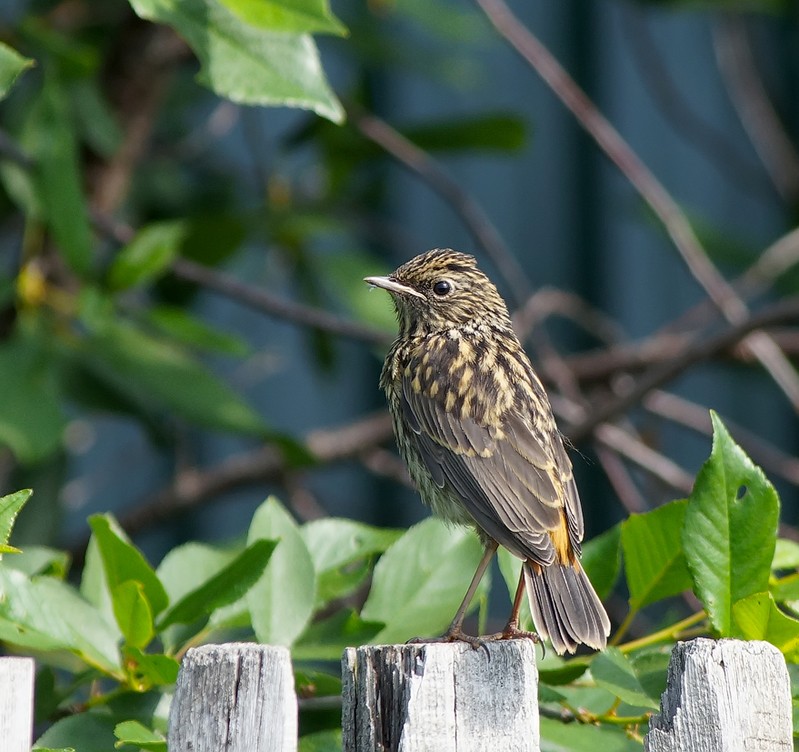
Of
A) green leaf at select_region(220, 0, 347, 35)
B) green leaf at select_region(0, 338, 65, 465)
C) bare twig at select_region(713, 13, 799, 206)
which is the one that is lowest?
green leaf at select_region(0, 338, 65, 465)

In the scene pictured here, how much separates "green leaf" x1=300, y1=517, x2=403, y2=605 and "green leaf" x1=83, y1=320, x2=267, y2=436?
98 centimetres

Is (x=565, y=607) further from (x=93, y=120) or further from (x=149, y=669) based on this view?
(x=93, y=120)

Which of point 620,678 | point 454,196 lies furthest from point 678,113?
point 620,678

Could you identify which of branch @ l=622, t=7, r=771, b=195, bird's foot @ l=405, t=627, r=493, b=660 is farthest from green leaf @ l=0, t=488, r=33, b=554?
branch @ l=622, t=7, r=771, b=195

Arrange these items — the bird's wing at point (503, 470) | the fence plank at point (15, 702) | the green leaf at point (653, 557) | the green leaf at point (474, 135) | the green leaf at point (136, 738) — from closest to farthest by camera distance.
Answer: the fence plank at point (15, 702) → the green leaf at point (136, 738) → the green leaf at point (653, 557) → the bird's wing at point (503, 470) → the green leaf at point (474, 135)

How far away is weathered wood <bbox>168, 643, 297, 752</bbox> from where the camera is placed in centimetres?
193

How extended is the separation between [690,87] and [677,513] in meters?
5.71

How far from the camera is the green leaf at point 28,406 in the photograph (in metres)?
3.49

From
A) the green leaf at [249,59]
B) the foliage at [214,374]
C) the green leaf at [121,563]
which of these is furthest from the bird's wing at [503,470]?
the green leaf at [249,59]

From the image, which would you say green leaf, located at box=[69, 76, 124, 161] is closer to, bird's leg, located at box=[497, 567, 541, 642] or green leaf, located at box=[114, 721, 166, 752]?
bird's leg, located at box=[497, 567, 541, 642]

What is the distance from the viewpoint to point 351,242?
6.64m

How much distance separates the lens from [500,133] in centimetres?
489

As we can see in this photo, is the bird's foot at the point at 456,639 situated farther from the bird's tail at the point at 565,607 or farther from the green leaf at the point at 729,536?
the green leaf at the point at 729,536

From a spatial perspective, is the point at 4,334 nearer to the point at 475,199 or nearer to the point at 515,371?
the point at 515,371
